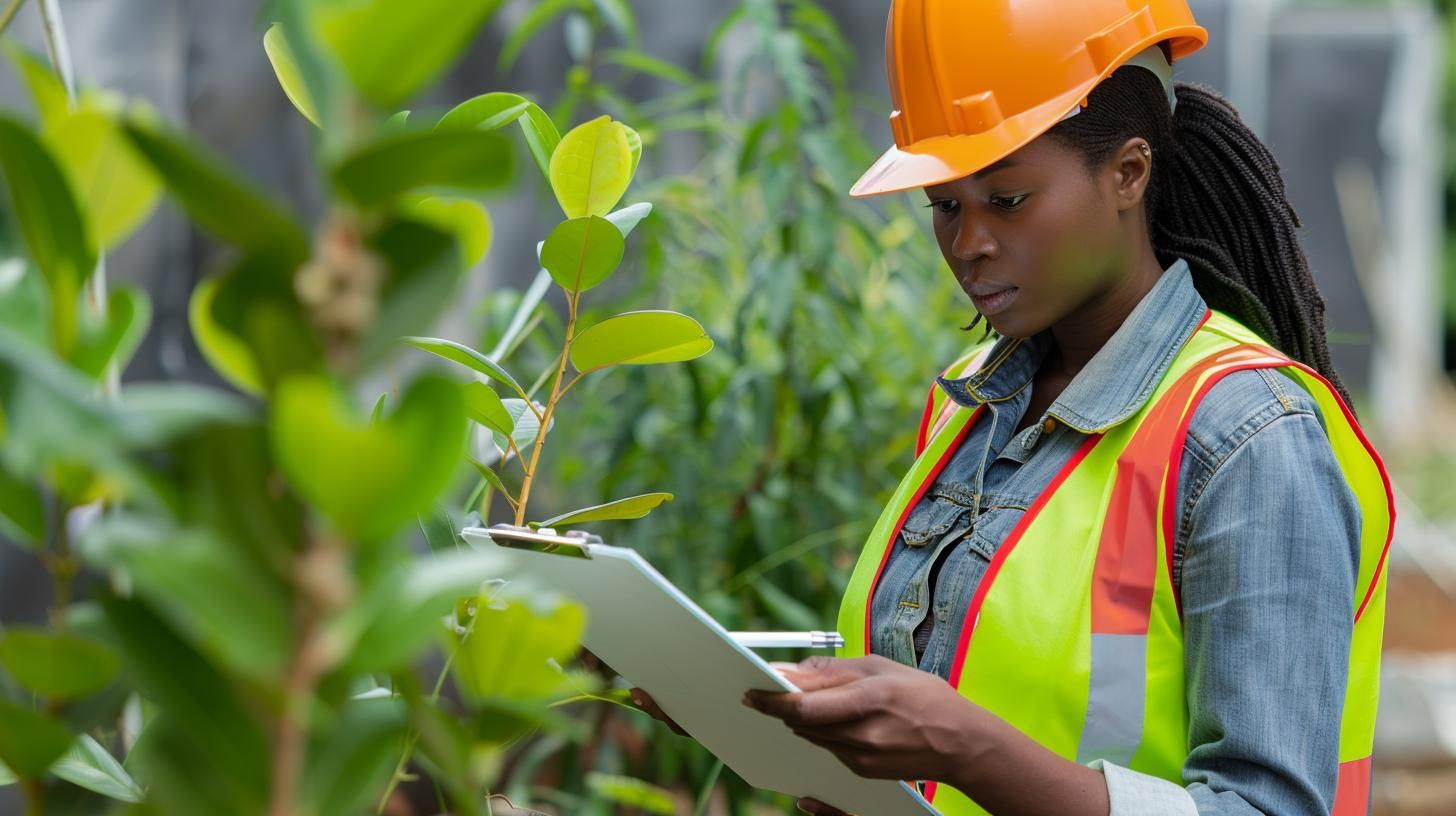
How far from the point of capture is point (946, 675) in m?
0.99

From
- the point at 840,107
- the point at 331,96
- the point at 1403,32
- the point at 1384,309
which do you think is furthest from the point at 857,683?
the point at 1403,32

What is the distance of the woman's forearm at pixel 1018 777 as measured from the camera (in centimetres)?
78

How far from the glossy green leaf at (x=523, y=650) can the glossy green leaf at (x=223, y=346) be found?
3.7 inches

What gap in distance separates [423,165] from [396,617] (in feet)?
0.33

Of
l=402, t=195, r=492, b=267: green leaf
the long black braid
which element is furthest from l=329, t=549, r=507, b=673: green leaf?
the long black braid

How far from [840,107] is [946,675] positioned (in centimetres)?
114

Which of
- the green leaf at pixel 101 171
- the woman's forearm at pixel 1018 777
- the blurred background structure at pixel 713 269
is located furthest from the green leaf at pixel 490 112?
the blurred background structure at pixel 713 269

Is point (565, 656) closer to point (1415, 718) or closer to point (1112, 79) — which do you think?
A: point (1112, 79)

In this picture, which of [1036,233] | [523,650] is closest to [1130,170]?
[1036,233]

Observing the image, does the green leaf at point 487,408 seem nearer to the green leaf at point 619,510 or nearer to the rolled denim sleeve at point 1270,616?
the green leaf at point 619,510

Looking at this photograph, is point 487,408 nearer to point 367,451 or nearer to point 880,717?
point 880,717

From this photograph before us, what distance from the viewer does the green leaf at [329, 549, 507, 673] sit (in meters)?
0.31

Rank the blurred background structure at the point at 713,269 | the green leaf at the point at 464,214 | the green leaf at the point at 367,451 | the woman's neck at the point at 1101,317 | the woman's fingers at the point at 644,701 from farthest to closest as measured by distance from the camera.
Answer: the blurred background structure at the point at 713,269 < the woman's neck at the point at 1101,317 < the woman's fingers at the point at 644,701 < the green leaf at the point at 464,214 < the green leaf at the point at 367,451

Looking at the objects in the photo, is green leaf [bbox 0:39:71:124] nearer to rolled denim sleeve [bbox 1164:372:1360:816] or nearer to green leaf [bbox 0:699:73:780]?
green leaf [bbox 0:699:73:780]
